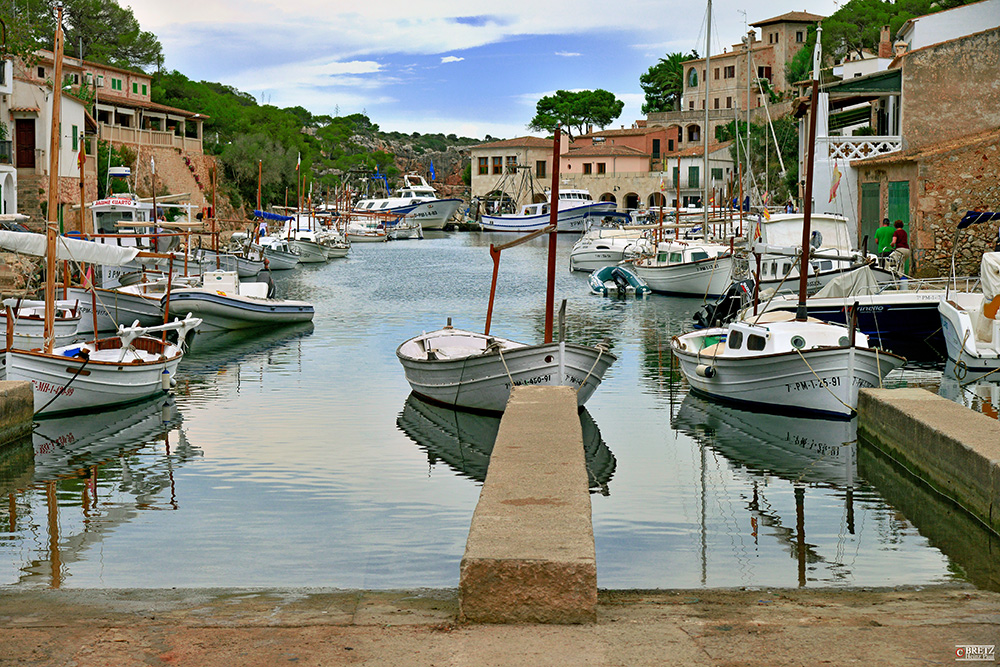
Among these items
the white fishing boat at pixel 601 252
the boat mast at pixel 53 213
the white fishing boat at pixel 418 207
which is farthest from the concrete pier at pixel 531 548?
the white fishing boat at pixel 418 207

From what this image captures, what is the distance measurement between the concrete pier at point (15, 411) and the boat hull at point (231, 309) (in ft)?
44.4

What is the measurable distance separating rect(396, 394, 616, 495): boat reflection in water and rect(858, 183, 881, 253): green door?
19.8 m

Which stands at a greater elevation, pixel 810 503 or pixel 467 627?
pixel 467 627

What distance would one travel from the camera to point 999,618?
6.97 metres

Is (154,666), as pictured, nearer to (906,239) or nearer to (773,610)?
(773,610)

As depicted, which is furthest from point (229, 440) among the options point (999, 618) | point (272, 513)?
point (999, 618)

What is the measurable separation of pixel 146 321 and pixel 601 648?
26.2 metres

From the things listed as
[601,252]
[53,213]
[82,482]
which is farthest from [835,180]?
[82,482]

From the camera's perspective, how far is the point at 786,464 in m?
15.6

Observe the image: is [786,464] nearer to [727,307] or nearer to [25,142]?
[727,307]

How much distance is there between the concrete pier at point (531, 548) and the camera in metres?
6.41

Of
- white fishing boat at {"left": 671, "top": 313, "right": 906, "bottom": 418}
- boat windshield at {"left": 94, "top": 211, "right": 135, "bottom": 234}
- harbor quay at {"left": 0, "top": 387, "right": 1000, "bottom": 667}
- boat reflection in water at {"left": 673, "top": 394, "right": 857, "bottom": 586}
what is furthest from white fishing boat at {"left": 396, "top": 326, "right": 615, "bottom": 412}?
boat windshield at {"left": 94, "top": 211, "right": 135, "bottom": 234}

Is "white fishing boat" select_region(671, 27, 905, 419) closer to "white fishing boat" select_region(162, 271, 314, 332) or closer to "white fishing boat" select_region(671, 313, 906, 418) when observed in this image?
"white fishing boat" select_region(671, 313, 906, 418)

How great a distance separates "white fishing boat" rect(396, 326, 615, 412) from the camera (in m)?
17.5
